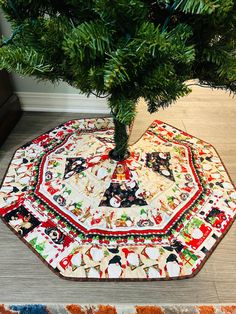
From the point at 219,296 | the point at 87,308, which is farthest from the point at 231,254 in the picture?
the point at 87,308

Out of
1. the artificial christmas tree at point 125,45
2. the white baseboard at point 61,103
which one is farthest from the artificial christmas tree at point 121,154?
the white baseboard at point 61,103

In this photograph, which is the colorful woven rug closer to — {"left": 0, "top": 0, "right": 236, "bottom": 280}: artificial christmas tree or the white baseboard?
{"left": 0, "top": 0, "right": 236, "bottom": 280}: artificial christmas tree

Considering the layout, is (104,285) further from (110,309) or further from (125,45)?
(125,45)

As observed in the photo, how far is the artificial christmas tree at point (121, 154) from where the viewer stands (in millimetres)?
419

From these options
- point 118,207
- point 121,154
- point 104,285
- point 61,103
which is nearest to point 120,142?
point 121,154

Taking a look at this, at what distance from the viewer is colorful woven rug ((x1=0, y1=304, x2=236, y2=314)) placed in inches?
24.9

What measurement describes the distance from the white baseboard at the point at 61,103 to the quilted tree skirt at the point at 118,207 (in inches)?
13.0

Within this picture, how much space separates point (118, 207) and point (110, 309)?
0.29m

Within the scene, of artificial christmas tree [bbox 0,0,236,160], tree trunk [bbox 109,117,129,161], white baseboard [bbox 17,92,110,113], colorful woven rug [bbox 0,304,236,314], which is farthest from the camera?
white baseboard [bbox 17,92,110,113]

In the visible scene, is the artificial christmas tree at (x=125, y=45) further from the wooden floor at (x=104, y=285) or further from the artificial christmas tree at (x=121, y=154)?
the wooden floor at (x=104, y=285)

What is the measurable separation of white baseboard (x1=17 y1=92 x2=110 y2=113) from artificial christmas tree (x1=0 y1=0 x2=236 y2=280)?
0.12 meters

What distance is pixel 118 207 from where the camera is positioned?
0.84 metres

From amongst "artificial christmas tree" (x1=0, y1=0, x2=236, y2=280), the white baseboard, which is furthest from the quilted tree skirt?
the white baseboard

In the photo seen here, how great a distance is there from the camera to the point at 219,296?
0.67m
